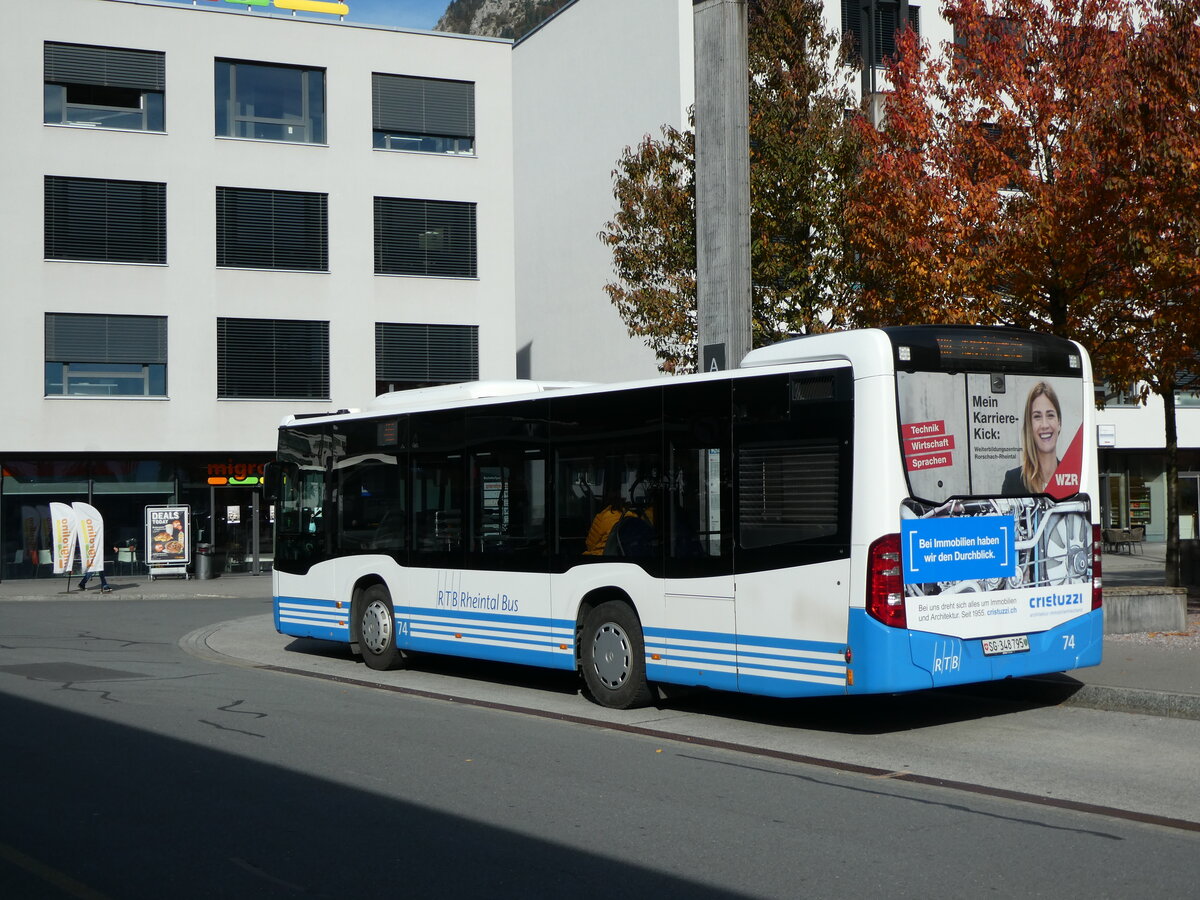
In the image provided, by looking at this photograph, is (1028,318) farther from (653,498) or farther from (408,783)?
(408,783)

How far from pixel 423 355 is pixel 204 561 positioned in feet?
25.3

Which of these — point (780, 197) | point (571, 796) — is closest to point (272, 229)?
point (780, 197)

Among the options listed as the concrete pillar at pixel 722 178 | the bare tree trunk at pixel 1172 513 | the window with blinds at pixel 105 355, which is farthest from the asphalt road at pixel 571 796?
the window with blinds at pixel 105 355

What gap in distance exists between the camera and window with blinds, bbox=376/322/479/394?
116ft

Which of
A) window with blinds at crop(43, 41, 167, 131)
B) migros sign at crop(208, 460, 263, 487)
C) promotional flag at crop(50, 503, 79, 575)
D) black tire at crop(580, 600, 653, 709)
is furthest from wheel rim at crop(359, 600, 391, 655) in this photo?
window with blinds at crop(43, 41, 167, 131)

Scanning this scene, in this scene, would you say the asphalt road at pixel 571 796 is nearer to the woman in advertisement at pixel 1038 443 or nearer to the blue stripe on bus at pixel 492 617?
the blue stripe on bus at pixel 492 617

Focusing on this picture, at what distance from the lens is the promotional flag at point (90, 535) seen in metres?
28.6

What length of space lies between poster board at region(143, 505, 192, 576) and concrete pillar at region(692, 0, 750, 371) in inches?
804

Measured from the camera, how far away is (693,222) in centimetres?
1973

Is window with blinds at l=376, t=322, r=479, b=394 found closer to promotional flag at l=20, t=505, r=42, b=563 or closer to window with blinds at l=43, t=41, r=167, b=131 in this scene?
window with blinds at l=43, t=41, r=167, b=131

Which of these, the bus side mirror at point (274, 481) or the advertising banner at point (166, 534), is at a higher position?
the bus side mirror at point (274, 481)

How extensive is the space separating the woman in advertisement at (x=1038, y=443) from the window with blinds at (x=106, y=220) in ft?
91.0

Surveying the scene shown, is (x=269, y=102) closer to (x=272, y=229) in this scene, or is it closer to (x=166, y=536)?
(x=272, y=229)

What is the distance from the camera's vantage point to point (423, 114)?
1419 inches
